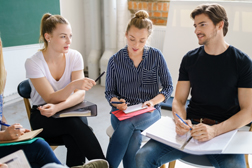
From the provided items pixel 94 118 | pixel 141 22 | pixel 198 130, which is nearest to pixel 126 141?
pixel 198 130

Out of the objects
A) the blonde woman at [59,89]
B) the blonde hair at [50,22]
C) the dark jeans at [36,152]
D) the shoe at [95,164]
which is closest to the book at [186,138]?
the shoe at [95,164]

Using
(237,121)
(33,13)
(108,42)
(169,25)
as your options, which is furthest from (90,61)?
(237,121)

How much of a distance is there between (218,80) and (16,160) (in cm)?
122

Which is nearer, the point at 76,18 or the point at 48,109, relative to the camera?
the point at 48,109

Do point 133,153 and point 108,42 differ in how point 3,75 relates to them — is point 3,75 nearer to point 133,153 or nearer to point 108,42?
point 133,153

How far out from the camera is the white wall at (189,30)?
8.21 feet

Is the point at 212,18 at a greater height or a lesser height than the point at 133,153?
greater

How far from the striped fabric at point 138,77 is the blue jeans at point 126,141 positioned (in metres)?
0.23

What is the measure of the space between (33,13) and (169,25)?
1841mm

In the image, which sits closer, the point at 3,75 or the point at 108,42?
the point at 3,75

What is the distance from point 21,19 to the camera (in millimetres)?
2914

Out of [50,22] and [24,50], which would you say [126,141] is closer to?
[50,22]

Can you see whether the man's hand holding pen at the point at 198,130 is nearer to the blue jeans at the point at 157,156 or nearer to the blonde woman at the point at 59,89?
the blue jeans at the point at 157,156

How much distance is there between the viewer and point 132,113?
4.90ft
